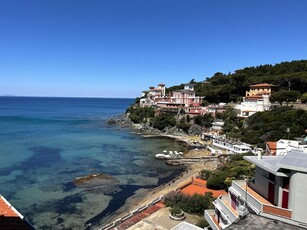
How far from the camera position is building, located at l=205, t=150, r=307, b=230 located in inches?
359

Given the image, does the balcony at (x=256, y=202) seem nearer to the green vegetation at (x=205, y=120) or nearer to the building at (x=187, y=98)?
the green vegetation at (x=205, y=120)

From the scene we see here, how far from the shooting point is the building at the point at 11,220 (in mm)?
11188

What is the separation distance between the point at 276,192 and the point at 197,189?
629 inches

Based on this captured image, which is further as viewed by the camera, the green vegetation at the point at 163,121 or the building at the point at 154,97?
the building at the point at 154,97

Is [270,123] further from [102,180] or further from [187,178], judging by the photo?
[102,180]

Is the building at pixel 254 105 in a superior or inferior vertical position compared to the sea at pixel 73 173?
superior

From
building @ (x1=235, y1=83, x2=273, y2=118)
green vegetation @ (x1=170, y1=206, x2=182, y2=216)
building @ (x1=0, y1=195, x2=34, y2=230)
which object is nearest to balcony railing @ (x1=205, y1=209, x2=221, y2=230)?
green vegetation @ (x1=170, y1=206, x2=182, y2=216)

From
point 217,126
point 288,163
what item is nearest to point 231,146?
point 217,126

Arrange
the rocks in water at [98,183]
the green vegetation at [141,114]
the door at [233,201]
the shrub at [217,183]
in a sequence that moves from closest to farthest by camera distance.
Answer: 1. the door at [233,201]
2. the shrub at [217,183]
3. the rocks in water at [98,183]
4. the green vegetation at [141,114]

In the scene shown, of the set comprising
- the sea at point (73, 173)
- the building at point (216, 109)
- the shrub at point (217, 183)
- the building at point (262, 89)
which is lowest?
the sea at point (73, 173)

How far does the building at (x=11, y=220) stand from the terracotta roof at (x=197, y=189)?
1501 centimetres

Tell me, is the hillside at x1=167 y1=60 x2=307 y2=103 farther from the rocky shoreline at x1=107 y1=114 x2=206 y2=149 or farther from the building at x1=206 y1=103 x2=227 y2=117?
the rocky shoreline at x1=107 y1=114 x2=206 y2=149

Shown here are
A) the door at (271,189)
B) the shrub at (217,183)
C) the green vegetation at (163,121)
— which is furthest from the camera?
the green vegetation at (163,121)

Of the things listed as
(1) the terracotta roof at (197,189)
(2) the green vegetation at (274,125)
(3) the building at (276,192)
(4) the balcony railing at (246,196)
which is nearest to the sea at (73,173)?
(1) the terracotta roof at (197,189)
